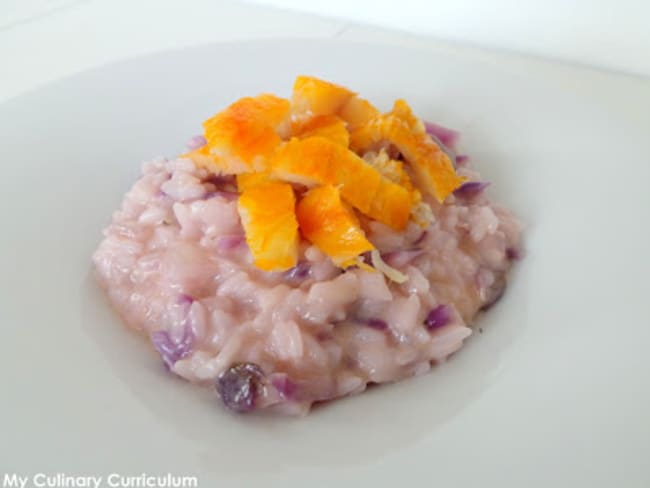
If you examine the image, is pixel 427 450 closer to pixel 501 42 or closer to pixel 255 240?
pixel 255 240

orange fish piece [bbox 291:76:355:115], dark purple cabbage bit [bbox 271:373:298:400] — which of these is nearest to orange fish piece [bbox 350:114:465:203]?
orange fish piece [bbox 291:76:355:115]

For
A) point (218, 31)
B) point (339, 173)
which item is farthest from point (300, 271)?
point (218, 31)

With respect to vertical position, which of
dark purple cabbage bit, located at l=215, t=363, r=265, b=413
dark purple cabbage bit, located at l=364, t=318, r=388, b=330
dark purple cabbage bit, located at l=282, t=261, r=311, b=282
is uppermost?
dark purple cabbage bit, located at l=282, t=261, r=311, b=282

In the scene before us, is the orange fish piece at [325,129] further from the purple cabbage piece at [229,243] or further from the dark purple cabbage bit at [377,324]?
the dark purple cabbage bit at [377,324]

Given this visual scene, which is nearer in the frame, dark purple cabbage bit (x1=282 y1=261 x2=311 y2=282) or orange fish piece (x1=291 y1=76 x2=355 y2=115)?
dark purple cabbage bit (x1=282 y1=261 x2=311 y2=282)

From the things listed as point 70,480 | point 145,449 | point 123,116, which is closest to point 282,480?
point 145,449

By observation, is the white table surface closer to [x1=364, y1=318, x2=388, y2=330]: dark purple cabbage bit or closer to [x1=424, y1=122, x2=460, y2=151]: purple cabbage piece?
[x1=424, y1=122, x2=460, y2=151]: purple cabbage piece
